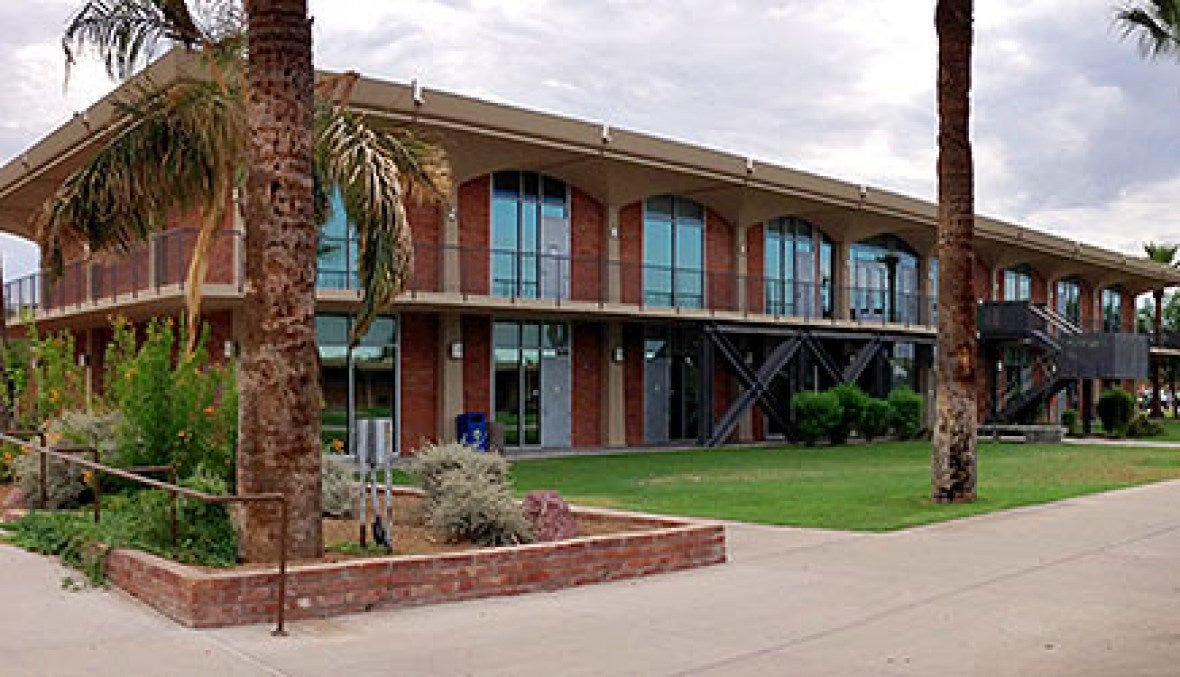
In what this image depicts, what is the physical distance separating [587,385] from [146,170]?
15.9 metres

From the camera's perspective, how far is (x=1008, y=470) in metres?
22.9

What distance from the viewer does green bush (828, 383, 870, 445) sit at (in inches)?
1248

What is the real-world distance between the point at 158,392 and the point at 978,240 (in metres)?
34.0

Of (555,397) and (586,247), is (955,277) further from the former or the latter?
(555,397)

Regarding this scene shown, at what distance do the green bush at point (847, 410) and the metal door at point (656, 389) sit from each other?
4348 millimetres

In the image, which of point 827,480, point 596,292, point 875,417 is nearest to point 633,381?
point 596,292

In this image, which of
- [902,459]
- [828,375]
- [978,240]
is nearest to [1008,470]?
[902,459]

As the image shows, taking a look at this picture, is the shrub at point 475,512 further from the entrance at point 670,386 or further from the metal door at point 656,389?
the entrance at point 670,386

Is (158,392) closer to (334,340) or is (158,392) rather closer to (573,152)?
(334,340)

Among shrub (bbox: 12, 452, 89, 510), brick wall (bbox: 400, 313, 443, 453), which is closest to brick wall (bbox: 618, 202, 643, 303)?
brick wall (bbox: 400, 313, 443, 453)

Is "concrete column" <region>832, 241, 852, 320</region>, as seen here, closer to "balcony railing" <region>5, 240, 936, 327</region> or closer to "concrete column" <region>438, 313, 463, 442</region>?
"balcony railing" <region>5, 240, 936, 327</region>

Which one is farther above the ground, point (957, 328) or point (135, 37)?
point (135, 37)

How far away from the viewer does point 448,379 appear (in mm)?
26422

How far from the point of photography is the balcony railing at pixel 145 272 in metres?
21.8
